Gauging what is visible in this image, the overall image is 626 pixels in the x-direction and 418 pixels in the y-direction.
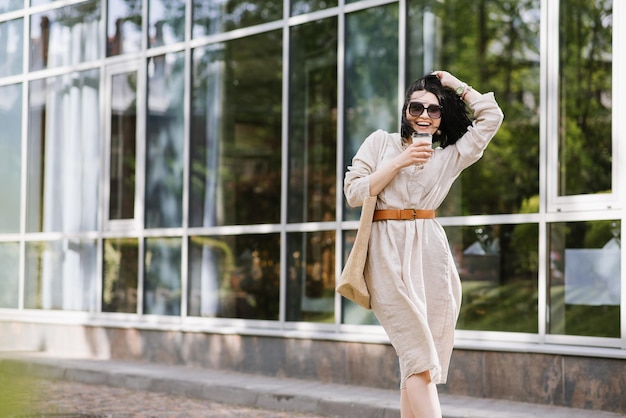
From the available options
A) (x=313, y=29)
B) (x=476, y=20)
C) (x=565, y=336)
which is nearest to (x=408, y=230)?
(x=565, y=336)

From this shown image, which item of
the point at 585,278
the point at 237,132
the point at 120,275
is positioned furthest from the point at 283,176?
the point at 585,278

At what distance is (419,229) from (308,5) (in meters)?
5.23

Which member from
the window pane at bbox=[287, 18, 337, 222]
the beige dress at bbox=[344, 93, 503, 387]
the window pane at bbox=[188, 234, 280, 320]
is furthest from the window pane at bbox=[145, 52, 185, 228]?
the beige dress at bbox=[344, 93, 503, 387]

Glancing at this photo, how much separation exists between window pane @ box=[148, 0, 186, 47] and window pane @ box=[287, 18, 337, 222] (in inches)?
64.0

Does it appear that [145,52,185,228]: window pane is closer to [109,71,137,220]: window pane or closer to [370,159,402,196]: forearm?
[109,71,137,220]: window pane

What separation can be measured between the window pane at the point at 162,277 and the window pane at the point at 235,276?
0.69ft

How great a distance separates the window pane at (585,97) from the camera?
23.8 ft

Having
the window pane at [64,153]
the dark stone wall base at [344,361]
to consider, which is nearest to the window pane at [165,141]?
the window pane at [64,153]

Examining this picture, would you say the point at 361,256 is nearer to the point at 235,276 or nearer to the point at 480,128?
the point at 480,128

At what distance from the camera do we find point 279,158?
922 cm

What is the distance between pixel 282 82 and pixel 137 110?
2078 mm

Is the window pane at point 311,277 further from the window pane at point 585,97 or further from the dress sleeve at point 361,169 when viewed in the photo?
the dress sleeve at point 361,169

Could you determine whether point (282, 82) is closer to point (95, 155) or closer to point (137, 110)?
point (137, 110)

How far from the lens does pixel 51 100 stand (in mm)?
11680
